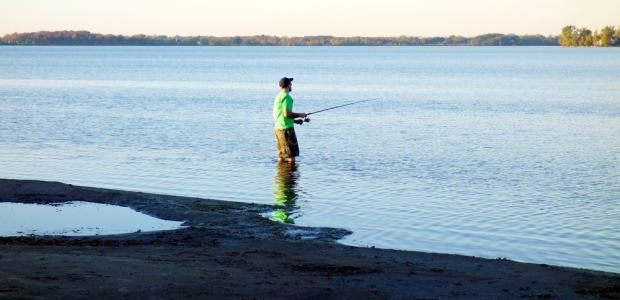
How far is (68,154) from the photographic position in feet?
62.6

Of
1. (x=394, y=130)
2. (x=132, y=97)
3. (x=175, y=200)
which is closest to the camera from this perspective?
(x=175, y=200)

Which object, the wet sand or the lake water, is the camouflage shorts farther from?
the wet sand

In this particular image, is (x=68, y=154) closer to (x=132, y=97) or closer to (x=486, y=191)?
(x=486, y=191)

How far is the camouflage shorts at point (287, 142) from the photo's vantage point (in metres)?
15.9

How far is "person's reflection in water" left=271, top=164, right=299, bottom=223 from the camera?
37.6 feet

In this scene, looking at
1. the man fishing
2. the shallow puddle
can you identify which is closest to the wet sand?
the shallow puddle

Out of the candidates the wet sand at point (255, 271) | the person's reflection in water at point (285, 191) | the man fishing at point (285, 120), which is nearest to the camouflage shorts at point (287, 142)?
the man fishing at point (285, 120)

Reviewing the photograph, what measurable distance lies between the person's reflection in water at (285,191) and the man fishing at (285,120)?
34 cm

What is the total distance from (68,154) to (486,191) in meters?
10.3

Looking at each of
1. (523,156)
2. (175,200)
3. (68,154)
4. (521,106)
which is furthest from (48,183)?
(521,106)

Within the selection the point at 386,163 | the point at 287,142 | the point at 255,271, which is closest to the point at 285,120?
the point at 287,142

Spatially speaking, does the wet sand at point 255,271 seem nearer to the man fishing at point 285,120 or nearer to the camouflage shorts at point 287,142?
the man fishing at point 285,120

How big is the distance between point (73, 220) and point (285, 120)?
5908 mm

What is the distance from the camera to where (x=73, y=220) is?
1069 centimetres
